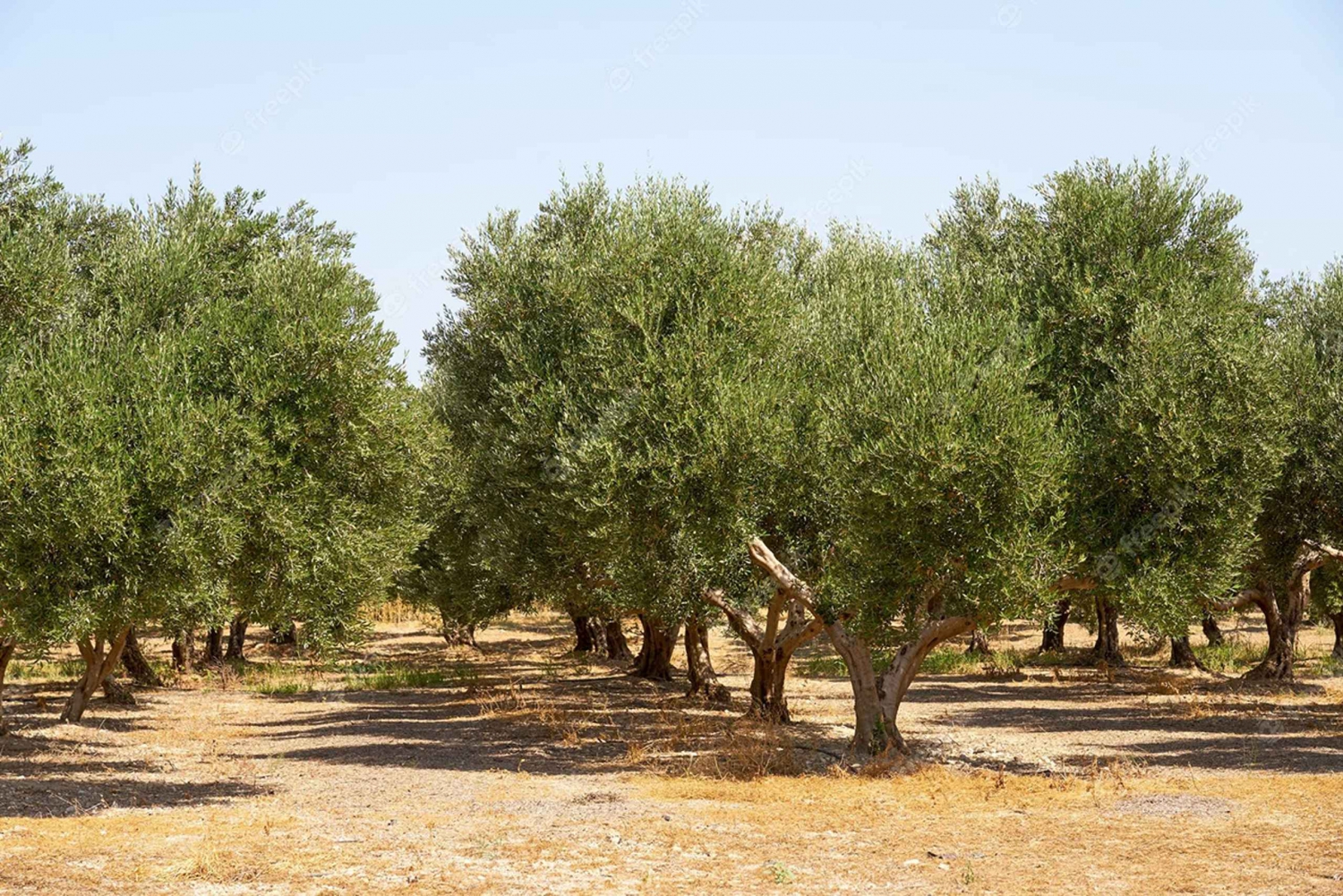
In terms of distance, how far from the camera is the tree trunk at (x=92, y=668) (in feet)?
102

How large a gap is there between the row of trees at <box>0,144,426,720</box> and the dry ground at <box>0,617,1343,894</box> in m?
3.76

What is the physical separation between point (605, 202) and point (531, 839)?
889 inches

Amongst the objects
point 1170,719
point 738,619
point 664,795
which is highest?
point 738,619

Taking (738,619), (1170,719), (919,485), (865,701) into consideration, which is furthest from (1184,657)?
(919,485)

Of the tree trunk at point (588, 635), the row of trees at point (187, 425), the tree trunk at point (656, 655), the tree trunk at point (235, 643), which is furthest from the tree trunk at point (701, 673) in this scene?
the tree trunk at point (235, 643)

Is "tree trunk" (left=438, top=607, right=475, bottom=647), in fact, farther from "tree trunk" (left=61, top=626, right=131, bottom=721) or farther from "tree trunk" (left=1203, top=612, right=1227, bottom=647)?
"tree trunk" (left=1203, top=612, right=1227, bottom=647)

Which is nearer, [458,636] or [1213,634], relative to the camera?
[1213,634]

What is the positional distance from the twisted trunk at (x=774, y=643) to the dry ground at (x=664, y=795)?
975 millimetres

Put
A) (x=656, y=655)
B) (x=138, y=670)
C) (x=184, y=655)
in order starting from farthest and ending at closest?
1. (x=184, y=655)
2. (x=656, y=655)
3. (x=138, y=670)

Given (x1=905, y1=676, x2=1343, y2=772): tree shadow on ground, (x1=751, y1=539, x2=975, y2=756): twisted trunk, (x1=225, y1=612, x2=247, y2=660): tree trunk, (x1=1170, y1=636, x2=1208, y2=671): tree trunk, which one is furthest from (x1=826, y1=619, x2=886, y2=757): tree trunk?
(x1=225, y1=612, x2=247, y2=660): tree trunk

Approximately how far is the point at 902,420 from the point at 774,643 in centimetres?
1229

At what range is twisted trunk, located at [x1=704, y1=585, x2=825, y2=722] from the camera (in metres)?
33.8

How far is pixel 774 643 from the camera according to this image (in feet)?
117

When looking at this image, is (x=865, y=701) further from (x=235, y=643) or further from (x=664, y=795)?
(x=235, y=643)
